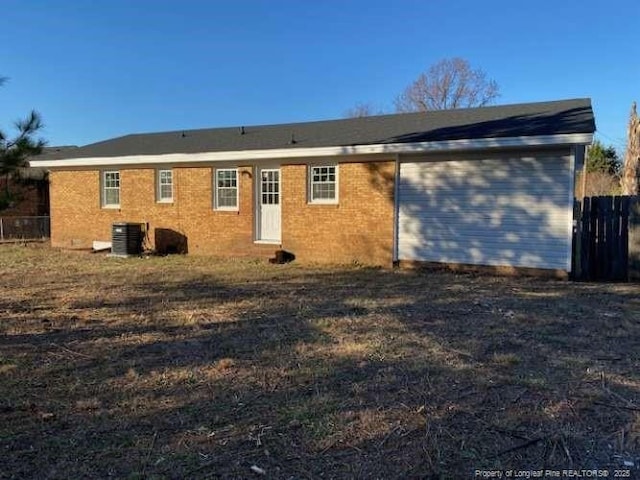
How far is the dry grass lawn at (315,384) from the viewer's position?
132 inches

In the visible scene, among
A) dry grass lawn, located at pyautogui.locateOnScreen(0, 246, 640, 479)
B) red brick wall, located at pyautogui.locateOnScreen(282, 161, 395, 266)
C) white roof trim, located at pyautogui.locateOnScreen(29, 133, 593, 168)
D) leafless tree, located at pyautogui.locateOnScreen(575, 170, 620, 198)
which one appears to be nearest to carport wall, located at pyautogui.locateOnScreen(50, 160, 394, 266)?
red brick wall, located at pyautogui.locateOnScreen(282, 161, 395, 266)

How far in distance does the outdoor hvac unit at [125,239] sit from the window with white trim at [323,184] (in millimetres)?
5389

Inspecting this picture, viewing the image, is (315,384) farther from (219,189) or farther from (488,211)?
(219,189)

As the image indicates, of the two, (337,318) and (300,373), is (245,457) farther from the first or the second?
(337,318)

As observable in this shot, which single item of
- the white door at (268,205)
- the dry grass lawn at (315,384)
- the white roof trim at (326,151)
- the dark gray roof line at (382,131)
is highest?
the dark gray roof line at (382,131)

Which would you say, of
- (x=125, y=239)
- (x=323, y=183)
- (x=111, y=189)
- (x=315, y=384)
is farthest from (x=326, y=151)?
(x=315, y=384)

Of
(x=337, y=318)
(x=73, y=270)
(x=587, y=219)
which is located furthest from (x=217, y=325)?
(x=587, y=219)

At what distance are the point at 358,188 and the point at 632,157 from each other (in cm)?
1421

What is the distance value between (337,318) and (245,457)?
380cm

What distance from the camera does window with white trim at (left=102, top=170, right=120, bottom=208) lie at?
54.6 ft

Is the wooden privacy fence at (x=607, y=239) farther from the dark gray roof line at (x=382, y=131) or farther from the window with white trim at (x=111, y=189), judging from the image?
the window with white trim at (x=111, y=189)

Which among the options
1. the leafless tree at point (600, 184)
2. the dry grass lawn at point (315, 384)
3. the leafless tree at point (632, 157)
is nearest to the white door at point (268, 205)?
the dry grass lawn at point (315, 384)

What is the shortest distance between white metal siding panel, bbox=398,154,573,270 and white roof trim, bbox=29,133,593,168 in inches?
21.8

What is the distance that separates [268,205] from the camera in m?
14.4
